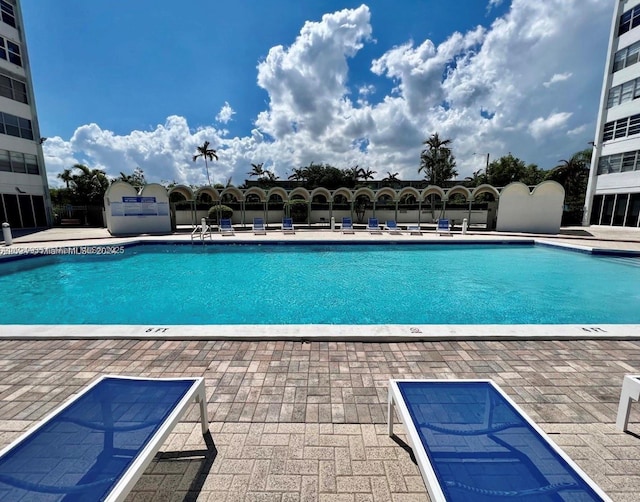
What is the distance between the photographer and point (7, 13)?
19.4m

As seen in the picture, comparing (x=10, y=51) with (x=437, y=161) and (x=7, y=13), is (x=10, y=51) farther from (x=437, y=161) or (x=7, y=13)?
(x=437, y=161)

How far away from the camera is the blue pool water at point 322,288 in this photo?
21.3 ft

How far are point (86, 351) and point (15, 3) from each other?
29.0m

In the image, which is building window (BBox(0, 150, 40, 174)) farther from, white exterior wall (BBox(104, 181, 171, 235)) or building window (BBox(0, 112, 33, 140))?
white exterior wall (BBox(104, 181, 171, 235))

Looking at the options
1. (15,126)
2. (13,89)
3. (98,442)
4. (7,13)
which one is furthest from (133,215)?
(98,442)

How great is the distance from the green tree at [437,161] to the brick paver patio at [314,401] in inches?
1699

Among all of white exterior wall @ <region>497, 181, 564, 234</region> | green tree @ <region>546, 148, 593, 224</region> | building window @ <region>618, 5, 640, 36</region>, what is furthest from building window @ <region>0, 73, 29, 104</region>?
green tree @ <region>546, 148, 593, 224</region>

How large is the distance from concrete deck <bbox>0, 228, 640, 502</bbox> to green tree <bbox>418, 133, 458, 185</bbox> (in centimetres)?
4309

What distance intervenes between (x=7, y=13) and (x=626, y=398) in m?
32.9

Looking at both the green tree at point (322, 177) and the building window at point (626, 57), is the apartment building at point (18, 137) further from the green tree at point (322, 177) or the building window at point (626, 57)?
the building window at point (626, 57)

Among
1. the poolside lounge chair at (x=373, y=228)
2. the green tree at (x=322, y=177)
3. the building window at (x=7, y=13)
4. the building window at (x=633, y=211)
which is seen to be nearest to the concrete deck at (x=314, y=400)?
the poolside lounge chair at (x=373, y=228)

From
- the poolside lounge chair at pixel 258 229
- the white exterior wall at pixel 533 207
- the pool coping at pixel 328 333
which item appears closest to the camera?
the pool coping at pixel 328 333

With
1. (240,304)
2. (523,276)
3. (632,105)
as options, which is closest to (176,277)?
(240,304)

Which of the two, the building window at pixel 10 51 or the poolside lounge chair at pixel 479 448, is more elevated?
the building window at pixel 10 51
